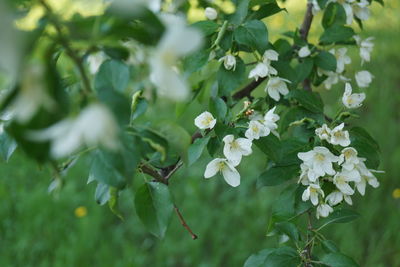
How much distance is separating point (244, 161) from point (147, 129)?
1971 millimetres

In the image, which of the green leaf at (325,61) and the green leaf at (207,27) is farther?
the green leaf at (325,61)

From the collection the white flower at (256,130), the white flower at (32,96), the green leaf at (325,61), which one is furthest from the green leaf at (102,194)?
the green leaf at (325,61)

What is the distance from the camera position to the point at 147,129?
0.81 m

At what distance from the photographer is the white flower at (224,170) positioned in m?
1.12

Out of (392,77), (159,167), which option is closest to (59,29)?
(159,167)

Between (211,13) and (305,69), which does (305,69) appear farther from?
(211,13)

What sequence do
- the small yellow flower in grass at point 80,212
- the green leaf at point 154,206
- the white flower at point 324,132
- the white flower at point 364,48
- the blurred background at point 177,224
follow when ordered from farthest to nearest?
the small yellow flower in grass at point 80,212 < the blurred background at point 177,224 < the white flower at point 364,48 < the white flower at point 324,132 < the green leaf at point 154,206

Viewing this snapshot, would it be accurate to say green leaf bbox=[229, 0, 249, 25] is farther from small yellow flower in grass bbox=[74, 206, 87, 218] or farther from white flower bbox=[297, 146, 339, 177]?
small yellow flower in grass bbox=[74, 206, 87, 218]

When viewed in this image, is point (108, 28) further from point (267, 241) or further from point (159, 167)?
point (267, 241)

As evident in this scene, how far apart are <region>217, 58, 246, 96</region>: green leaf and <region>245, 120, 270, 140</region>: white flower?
0.48 feet

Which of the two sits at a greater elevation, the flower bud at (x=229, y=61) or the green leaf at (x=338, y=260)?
the flower bud at (x=229, y=61)

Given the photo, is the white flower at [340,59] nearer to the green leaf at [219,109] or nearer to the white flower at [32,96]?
the green leaf at [219,109]

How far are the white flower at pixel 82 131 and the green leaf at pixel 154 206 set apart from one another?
0.42 meters

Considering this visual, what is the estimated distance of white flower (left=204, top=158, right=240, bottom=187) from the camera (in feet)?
3.66
